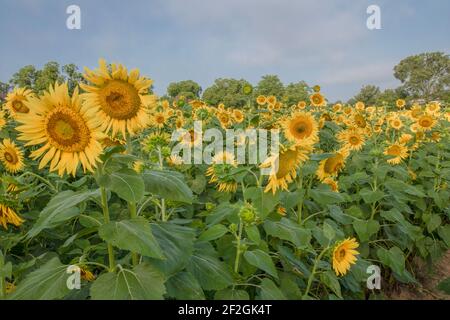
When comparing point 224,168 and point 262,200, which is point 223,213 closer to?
point 262,200

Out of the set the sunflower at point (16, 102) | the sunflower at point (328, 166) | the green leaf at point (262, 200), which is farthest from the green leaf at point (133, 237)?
the sunflower at point (16, 102)

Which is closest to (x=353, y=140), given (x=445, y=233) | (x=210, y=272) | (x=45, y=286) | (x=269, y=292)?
(x=445, y=233)

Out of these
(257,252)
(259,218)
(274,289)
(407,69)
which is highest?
(407,69)

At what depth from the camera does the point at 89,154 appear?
4.84 feet

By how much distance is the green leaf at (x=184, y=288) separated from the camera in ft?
4.88

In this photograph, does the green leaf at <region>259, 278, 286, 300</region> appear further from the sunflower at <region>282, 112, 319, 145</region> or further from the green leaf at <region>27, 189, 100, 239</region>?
the sunflower at <region>282, 112, 319, 145</region>

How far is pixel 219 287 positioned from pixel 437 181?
4.01 meters

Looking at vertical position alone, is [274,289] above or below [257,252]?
below

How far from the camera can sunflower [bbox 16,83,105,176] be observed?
4.85 ft

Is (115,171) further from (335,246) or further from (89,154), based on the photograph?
(335,246)

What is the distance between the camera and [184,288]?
1500 millimetres

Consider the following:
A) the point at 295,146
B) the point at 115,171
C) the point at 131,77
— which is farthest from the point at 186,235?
the point at 295,146

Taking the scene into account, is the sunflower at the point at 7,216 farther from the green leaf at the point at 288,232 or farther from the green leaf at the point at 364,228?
the green leaf at the point at 364,228

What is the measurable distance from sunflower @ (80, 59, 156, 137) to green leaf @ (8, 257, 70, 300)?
0.65 m
